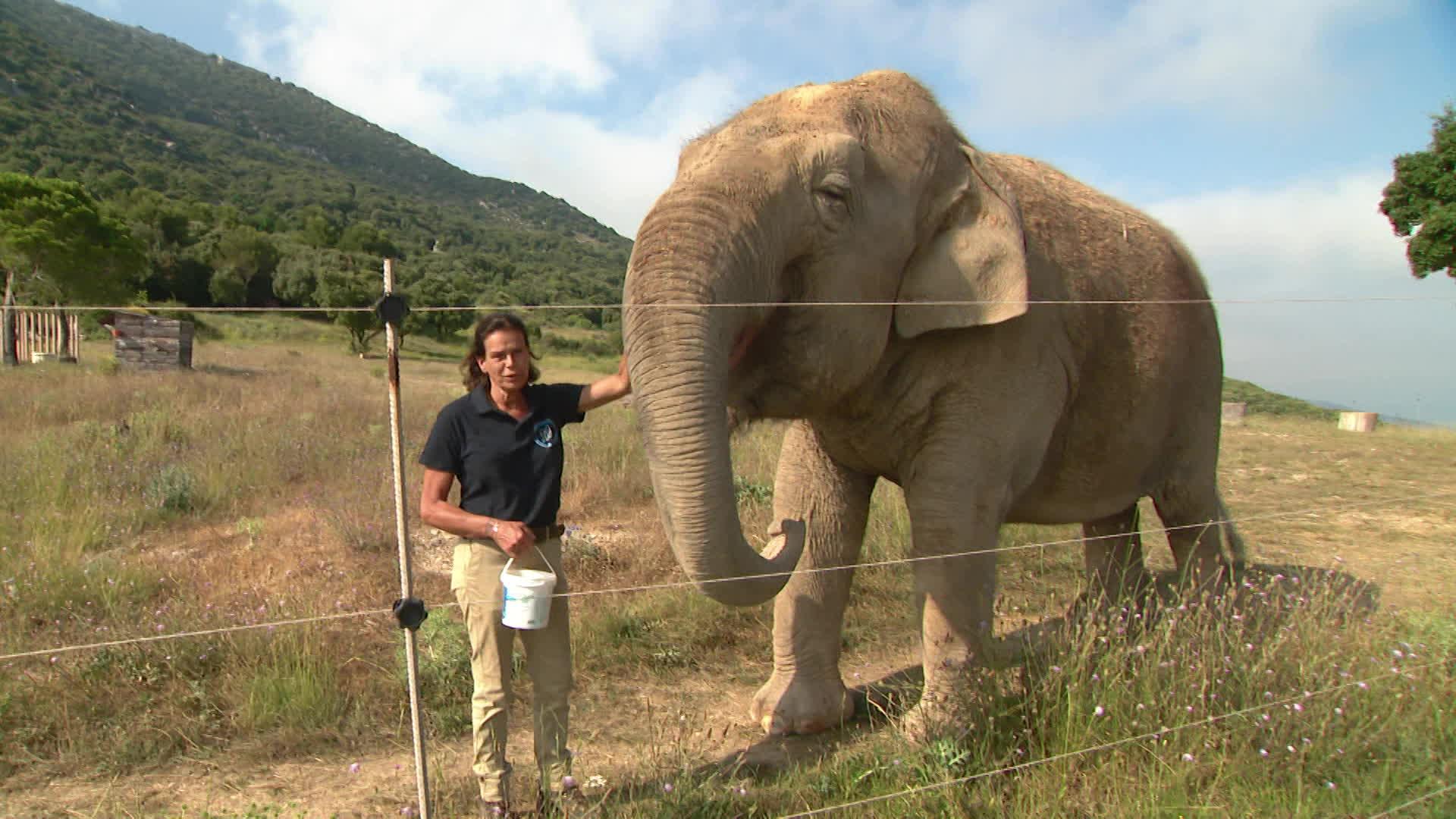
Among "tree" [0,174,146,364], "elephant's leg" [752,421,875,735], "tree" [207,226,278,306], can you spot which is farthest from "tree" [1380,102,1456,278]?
"tree" [207,226,278,306]

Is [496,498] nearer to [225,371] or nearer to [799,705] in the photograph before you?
[799,705]

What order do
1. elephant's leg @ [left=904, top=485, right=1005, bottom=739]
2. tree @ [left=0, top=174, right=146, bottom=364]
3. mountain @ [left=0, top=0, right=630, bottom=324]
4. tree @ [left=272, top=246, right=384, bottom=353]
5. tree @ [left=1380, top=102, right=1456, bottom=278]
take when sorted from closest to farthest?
elephant's leg @ [left=904, top=485, right=1005, bottom=739]
tree @ [left=1380, top=102, right=1456, bottom=278]
tree @ [left=272, top=246, right=384, bottom=353]
tree @ [left=0, top=174, right=146, bottom=364]
mountain @ [left=0, top=0, right=630, bottom=324]

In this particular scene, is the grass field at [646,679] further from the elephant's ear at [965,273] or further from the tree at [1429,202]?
the tree at [1429,202]

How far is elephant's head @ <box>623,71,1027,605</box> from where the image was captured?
2.60m

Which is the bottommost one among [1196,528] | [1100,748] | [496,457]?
[1100,748]

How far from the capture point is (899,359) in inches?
139

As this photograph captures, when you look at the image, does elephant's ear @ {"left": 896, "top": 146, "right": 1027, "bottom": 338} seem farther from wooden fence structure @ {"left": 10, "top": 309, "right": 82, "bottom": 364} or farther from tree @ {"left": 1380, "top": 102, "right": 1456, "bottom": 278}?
wooden fence structure @ {"left": 10, "top": 309, "right": 82, "bottom": 364}

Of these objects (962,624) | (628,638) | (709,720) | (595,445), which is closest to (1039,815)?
(962,624)

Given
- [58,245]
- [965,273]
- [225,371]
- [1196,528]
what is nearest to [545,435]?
[965,273]

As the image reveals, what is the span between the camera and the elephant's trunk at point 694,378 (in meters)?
2.58

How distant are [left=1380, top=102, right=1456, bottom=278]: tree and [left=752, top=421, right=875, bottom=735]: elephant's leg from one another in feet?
55.6

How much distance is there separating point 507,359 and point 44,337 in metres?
22.1

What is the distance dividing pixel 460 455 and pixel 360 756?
5.25 ft

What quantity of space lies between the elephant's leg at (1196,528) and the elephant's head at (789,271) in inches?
94.5
